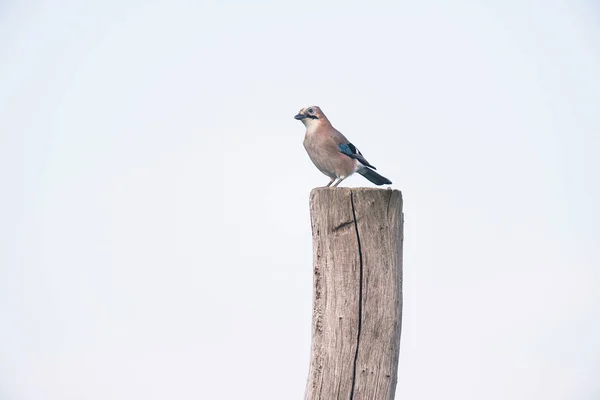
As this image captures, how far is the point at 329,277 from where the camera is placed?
484 centimetres

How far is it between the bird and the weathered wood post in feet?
10.3

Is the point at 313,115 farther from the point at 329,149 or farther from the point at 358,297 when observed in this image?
the point at 358,297

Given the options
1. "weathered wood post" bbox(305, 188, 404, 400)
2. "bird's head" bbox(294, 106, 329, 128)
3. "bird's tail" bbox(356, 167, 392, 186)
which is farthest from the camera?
"bird's tail" bbox(356, 167, 392, 186)

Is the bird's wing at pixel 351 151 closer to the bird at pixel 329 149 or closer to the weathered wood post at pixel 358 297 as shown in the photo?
the bird at pixel 329 149

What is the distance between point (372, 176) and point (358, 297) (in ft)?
12.9

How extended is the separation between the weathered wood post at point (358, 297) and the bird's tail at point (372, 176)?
11.5 ft

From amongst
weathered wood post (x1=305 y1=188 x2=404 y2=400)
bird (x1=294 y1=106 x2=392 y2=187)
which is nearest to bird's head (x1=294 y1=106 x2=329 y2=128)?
bird (x1=294 y1=106 x2=392 y2=187)

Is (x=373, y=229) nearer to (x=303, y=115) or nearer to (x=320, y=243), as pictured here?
(x=320, y=243)

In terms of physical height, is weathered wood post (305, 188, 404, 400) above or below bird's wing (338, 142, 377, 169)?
below

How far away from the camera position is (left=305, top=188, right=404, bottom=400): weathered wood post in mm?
4730

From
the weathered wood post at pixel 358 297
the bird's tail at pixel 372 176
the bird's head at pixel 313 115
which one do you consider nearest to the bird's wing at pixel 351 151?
the bird's tail at pixel 372 176

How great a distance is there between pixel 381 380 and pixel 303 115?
4.23 meters

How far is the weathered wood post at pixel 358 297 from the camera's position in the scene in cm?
473

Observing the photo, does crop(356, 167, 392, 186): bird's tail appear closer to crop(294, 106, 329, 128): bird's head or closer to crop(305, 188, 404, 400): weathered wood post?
crop(294, 106, 329, 128): bird's head
